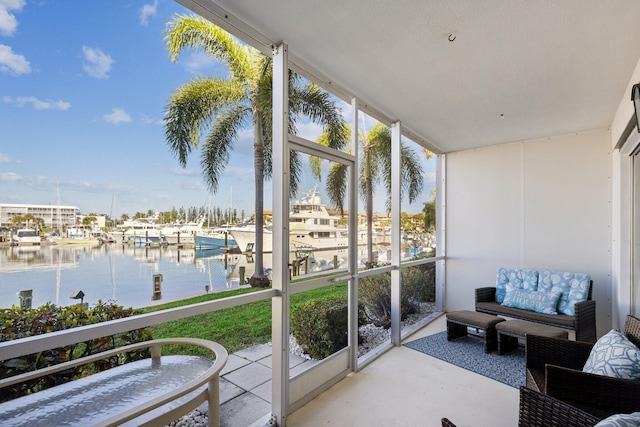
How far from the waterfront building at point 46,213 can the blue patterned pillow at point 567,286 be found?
15.7ft

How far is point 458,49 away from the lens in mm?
2371

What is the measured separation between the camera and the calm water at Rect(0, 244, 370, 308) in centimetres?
157

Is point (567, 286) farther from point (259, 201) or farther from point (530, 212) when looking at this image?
point (259, 201)

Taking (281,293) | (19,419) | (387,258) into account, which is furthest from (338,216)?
(19,419)

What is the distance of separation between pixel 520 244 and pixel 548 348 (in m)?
2.83

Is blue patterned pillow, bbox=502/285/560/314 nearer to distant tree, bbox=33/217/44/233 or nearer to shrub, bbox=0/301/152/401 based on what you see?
shrub, bbox=0/301/152/401

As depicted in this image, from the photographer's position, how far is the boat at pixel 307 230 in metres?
2.54

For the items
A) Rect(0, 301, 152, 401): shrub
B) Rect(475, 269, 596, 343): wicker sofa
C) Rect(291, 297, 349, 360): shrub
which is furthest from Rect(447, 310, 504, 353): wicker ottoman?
Rect(0, 301, 152, 401): shrub

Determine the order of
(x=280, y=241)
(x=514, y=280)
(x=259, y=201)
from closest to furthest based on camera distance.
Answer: (x=280, y=241)
(x=259, y=201)
(x=514, y=280)

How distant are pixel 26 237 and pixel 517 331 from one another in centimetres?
422

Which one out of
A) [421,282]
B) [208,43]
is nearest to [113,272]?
[208,43]

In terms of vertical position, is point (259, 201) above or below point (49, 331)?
above

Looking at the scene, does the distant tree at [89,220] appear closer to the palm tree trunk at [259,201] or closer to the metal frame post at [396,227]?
the palm tree trunk at [259,201]

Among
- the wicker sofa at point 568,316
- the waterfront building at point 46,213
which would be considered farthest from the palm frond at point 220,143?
the wicker sofa at point 568,316
